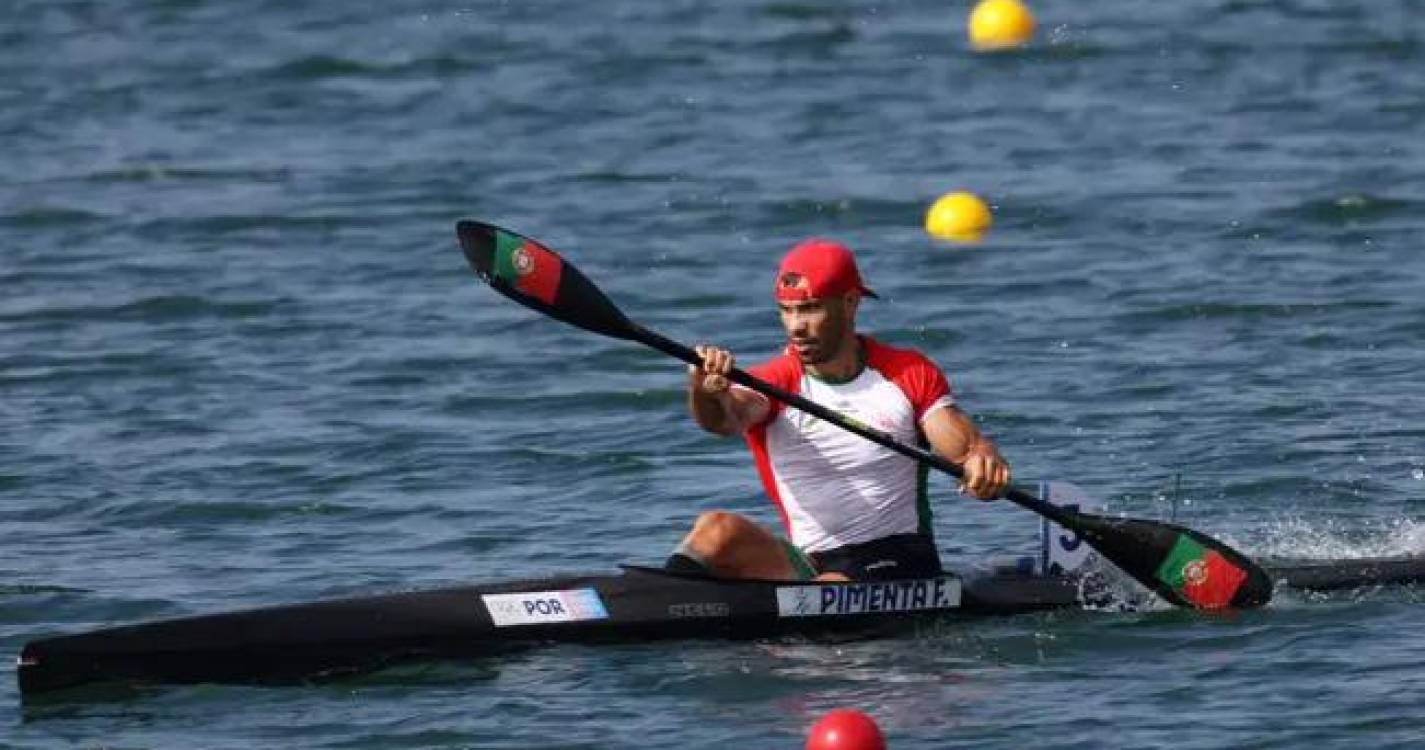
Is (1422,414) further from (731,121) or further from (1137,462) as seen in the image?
(731,121)

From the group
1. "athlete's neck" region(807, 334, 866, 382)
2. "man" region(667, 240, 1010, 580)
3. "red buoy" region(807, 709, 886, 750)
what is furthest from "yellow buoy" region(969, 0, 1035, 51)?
"red buoy" region(807, 709, 886, 750)

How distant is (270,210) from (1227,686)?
13210mm

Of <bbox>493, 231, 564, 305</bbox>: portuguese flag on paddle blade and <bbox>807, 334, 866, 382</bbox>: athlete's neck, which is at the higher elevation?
<bbox>493, 231, 564, 305</bbox>: portuguese flag on paddle blade

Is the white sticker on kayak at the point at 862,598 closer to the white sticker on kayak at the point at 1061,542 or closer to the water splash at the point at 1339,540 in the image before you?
the white sticker on kayak at the point at 1061,542

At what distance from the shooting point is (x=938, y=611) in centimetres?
1112

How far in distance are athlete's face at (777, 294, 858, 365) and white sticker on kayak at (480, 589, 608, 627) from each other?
113cm

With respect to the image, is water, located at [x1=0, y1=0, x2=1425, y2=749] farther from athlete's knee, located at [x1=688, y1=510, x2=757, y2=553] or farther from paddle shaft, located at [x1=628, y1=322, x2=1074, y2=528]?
paddle shaft, located at [x1=628, y1=322, x2=1074, y2=528]

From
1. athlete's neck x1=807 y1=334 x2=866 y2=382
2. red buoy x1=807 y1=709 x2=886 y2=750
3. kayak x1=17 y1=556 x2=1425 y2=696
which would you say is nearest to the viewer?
red buoy x1=807 y1=709 x2=886 y2=750

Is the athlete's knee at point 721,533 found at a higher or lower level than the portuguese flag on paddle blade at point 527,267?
lower

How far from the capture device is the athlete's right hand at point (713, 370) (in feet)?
34.3

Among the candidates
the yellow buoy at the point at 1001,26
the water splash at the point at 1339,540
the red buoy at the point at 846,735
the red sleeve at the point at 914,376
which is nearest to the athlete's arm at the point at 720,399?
the red sleeve at the point at 914,376

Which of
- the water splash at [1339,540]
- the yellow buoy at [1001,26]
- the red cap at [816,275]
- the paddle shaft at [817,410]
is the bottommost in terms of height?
the water splash at [1339,540]

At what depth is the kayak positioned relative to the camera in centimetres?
1033

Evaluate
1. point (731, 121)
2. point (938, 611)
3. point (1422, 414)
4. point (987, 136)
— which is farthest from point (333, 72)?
point (938, 611)
